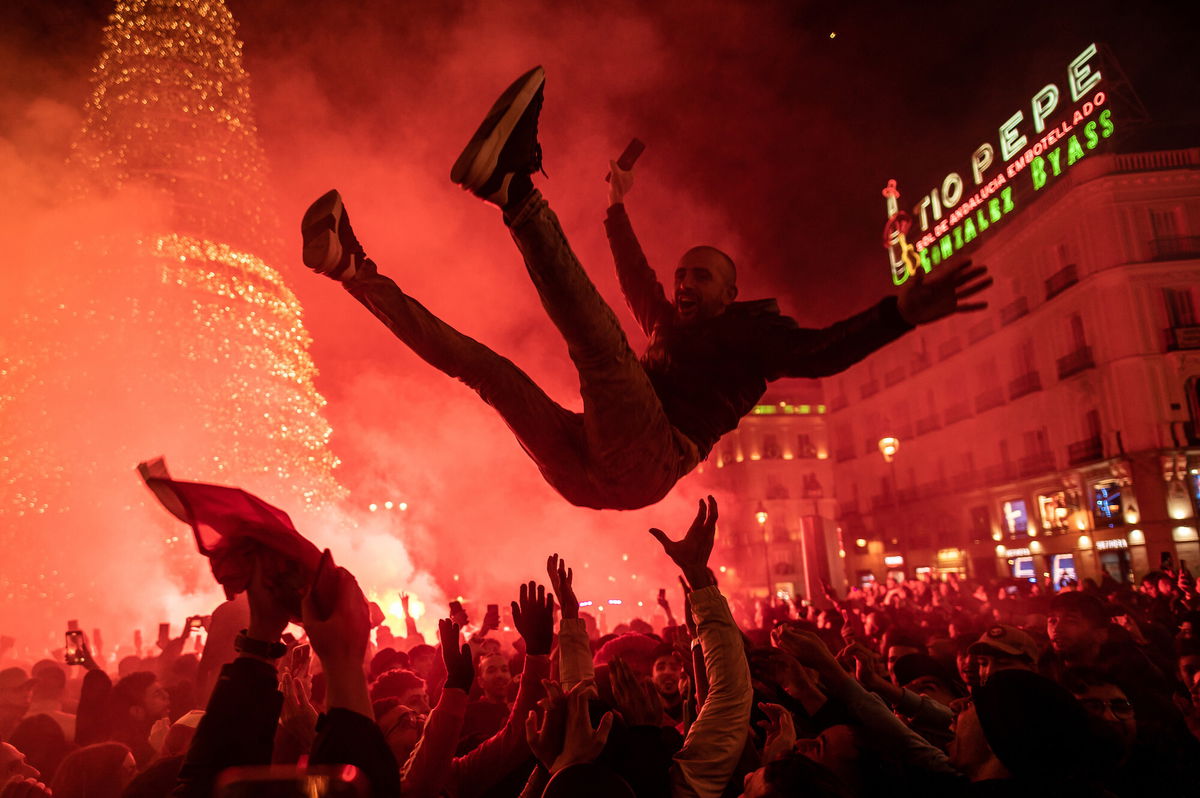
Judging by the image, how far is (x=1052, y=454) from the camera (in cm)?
3131

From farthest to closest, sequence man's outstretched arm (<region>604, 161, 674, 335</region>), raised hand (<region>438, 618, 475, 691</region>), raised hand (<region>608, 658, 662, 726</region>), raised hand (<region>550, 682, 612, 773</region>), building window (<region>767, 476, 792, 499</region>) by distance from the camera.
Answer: building window (<region>767, 476, 792, 499</region>)
man's outstretched arm (<region>604, 161, 674, 335</region>)
raised hand (<region>438, 618, 475, 691</region>)
raised hand (<region>608, 658, 662, 726</region>)
raised hand (<region>550, 682, 612, 773</region>)

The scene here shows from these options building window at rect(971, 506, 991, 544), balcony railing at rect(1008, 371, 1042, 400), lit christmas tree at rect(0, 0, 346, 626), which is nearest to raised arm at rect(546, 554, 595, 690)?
lit christmas tree at rect(0, 0, 346, 626)

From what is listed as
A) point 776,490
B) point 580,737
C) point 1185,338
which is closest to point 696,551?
point 580,737

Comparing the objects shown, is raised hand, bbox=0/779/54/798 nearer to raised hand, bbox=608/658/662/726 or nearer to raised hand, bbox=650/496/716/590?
raised hand, bbox=608/658/662/726

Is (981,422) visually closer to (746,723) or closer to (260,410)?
(260,410)

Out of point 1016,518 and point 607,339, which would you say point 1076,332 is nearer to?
point 1016,518

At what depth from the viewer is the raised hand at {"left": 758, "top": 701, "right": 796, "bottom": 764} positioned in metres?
2.90

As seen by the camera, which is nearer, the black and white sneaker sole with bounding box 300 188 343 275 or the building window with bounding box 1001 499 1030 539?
the black and white sneaker sole with bounding box 300 188 343 275

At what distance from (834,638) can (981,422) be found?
1306 inches

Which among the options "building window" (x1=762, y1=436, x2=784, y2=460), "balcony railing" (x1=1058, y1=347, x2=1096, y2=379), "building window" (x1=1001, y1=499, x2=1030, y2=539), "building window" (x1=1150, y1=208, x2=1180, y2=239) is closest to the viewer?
"building window" (x1=1150, y1=208, x2=1180, y2=239)

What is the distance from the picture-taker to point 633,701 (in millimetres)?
2830

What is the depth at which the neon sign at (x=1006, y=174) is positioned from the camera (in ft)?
95.1

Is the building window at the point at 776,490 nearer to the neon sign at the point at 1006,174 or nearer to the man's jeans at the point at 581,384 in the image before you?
the neon sign at the point at 1006,174

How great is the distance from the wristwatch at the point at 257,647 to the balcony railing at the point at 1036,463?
34.7 metres
